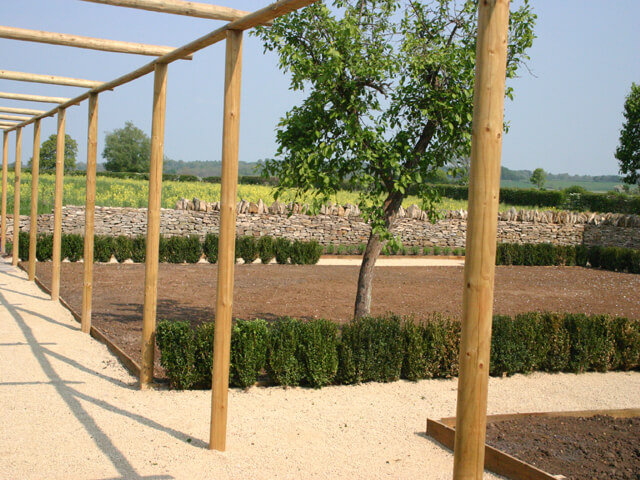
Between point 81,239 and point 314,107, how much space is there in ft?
34.5

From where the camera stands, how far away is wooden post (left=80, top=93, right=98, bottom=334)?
8608mm

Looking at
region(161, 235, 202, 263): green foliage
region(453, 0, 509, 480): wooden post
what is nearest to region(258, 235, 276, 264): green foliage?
region(161, 235, 202, 263): green foliage

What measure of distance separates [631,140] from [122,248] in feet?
110

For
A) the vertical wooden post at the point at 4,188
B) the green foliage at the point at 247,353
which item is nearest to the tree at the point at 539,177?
the vertical wooden post at the point at 4,188

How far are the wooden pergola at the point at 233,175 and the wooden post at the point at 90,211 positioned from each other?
1cm

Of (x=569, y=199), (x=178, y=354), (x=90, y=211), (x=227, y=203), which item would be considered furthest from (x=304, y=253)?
(x=569, y=199)

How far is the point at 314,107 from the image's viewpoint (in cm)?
782

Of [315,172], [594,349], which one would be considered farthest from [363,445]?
[594,349]

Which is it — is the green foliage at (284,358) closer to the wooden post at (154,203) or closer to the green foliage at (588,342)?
the wooden post at (154,203)

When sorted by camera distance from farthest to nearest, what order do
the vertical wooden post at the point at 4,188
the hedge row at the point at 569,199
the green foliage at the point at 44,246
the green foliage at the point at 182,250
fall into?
1. the hedge row at the point at 569,199
2. the green foliage at the point at 182,250
3. the vertical wooden post at the point at 4,188
4. the green foliage at the point at 44,246

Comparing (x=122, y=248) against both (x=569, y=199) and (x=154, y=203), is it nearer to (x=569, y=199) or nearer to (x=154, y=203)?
(x=154, y=203)

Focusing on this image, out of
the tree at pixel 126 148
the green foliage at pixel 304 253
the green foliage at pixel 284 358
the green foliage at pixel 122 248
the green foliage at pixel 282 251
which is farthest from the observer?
the tree at pixel 126 148

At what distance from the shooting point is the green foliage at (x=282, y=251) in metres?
18.4

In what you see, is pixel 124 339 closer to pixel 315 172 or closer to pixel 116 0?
pixel 315 172
